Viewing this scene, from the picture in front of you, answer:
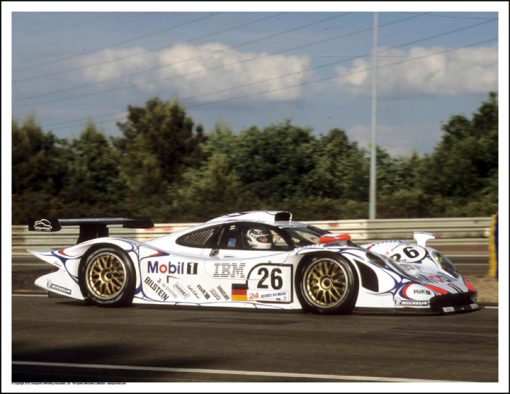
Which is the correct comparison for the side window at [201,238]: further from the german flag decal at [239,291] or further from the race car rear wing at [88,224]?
the german flag decal at [239,291]

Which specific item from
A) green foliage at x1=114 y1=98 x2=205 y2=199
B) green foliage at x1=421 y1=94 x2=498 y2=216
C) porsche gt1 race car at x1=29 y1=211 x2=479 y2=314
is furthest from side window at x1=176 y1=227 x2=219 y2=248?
green foliage at x1=114 y1=98 x2=205 y2=199

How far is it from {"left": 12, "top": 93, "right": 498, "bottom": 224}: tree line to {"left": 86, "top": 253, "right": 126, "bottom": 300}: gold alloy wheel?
72.2 feet

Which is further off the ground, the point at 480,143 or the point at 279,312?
the point at 480,143

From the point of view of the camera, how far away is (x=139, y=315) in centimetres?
1152

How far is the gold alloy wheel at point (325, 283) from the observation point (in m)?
11.2

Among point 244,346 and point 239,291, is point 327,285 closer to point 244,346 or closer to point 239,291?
point 239,291

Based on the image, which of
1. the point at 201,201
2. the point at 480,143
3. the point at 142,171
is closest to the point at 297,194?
the point at 201,201

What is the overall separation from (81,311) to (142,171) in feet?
129

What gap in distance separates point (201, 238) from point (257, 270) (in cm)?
102

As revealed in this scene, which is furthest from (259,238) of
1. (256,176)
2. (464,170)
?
(256,176)

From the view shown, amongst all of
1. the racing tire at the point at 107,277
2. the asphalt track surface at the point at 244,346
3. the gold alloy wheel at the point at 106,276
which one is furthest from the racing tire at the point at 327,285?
the gold alloy wheel at the point at 106,276

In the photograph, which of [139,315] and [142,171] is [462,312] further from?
[142,171]

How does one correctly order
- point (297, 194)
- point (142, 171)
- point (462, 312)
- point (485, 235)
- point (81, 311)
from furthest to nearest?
point (142, 171)
point (297, 194)
point (485, 235)
point (81, 311)
point (462, 312)

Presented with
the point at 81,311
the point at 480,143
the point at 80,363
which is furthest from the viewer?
the point at 480,143
